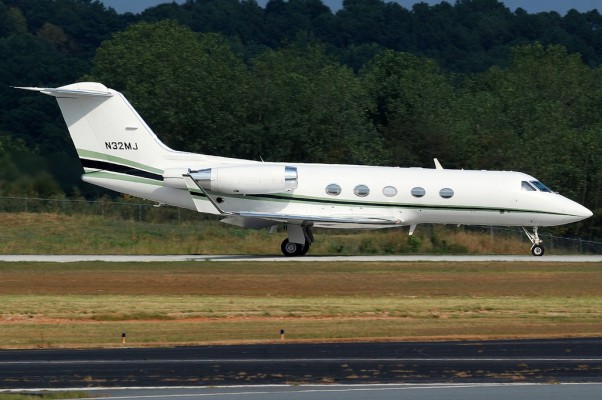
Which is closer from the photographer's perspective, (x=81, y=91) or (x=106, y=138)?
(x=81, y=91)

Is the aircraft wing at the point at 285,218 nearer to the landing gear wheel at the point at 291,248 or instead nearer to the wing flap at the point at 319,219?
the wing flap at the point at 319,219

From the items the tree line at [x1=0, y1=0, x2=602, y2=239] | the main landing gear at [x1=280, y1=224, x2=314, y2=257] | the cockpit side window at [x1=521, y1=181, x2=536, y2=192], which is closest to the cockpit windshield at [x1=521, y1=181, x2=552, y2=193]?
the cockpit side window at [x1=521, y1=181, x2=536, y2=192]

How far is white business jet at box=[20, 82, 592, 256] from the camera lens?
1506 inches

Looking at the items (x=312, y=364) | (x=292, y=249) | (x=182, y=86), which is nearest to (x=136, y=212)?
(x=292, y=249)

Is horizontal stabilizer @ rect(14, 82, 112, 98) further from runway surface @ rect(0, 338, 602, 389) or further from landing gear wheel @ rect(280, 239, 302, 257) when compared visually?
runway surface @ rect(0, 338, 602, 389)

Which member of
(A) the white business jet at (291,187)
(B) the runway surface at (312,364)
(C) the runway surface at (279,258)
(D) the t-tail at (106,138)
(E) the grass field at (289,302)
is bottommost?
(C) the runway surface at (279,258)

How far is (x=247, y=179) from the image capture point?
38.0 m

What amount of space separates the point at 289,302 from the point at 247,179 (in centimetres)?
1022

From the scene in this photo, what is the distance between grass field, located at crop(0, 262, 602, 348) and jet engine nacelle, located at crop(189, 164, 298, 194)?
2.52 meters

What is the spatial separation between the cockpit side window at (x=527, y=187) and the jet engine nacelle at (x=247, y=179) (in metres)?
7.05

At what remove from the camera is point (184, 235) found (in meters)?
45.5

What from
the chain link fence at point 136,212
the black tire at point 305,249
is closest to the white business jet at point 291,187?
the black tire at point 305,249

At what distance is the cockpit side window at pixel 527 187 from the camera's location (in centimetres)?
3909

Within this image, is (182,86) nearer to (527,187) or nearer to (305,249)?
(305,249)
